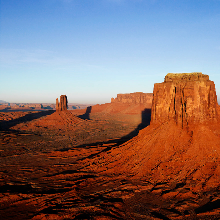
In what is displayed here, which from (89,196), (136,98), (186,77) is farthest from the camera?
(136,98)

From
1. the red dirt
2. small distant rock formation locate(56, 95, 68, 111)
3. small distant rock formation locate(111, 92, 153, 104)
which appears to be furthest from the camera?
small distant rock formation locate(111, 92, 153, 104)

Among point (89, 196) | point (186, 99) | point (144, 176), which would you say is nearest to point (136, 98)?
point (186, 99)

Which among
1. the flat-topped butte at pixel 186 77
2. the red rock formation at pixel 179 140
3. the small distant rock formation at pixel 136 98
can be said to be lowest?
the red rock formation at pixel 179 140

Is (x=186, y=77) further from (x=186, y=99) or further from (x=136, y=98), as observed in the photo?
(x=136, y=98)

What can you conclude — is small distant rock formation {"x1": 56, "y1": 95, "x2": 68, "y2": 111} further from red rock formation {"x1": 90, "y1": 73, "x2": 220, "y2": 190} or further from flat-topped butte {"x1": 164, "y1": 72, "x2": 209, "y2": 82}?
flat-topped butte {"x1": 164, "y1": 72, "x2": 209, "y2": 82}

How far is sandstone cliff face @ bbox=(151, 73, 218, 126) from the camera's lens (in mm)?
10898

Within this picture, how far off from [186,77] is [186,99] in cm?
175

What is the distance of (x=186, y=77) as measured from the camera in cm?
1182

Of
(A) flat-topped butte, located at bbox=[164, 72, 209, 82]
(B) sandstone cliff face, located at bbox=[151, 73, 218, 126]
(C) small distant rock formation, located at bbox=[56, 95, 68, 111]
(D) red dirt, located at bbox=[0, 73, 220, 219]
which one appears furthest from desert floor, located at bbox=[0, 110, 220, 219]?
(C) small distant rock formation, located at bbox=[56, 95, 68, 111]

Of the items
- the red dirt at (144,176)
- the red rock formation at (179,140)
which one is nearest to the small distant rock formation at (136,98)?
the red rock formation at (179,140)

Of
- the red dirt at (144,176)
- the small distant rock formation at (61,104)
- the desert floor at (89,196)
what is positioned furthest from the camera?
the small distant rock formation at (61,104)

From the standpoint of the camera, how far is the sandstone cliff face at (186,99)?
10898mm

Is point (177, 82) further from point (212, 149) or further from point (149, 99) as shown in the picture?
point (149, 99)

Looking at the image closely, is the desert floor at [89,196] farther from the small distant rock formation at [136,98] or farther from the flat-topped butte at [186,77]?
the small distant rock formation at [136,98]
